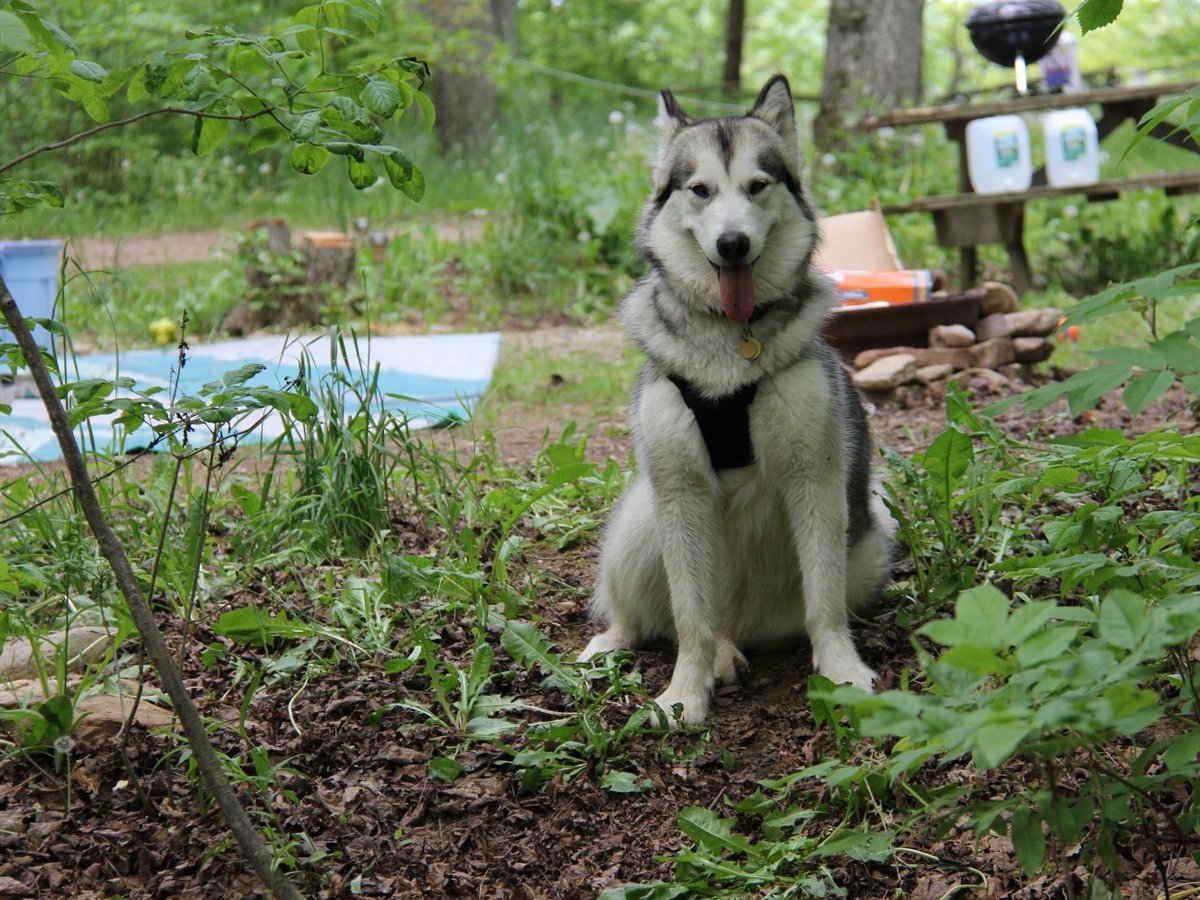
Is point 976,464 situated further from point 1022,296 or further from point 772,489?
point 1022,296

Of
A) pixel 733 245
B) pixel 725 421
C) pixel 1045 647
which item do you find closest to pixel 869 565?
pixel 725 421

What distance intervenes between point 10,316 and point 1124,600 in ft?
5.32

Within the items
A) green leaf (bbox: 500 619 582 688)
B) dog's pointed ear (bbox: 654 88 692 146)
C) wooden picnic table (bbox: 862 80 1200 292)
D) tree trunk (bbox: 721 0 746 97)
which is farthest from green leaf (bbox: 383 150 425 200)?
tree trunk (bbox: 721 0 746 97)

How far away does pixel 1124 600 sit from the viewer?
4.69ft

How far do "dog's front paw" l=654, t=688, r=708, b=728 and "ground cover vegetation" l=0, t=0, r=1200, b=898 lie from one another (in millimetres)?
41

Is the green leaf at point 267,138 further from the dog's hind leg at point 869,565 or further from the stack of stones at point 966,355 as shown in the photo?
the stack of stones at point 966,355

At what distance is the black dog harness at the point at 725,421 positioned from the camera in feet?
9.40

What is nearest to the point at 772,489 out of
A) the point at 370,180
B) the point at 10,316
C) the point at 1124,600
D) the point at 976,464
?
the point at 976,464

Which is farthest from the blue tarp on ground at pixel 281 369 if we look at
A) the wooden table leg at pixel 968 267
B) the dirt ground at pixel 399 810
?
the wooden table leg at pixel 968 267

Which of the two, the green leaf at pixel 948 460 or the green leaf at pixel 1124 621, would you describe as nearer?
the green leaf at pixel 1124 621

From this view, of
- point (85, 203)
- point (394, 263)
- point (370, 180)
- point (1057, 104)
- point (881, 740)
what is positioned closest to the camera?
point (370, 180)

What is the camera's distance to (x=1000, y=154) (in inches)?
303

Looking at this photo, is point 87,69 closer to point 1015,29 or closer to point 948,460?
point 948,460

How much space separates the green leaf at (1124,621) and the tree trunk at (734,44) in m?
15.2
